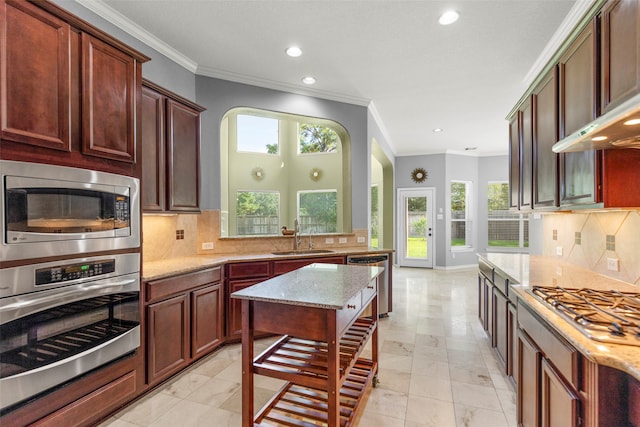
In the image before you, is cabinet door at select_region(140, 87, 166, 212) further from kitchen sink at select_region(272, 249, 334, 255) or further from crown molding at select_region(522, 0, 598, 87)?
crown molding at select_region(522, 0, 598, 87)

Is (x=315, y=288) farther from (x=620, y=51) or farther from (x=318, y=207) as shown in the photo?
(x=318, y=207)

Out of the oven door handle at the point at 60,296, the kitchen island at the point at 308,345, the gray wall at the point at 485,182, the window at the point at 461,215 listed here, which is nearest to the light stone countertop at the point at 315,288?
the kitchen island at the point at 308,345

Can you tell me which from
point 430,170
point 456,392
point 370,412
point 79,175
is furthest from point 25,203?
point 430,170

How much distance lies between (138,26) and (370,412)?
3.56m

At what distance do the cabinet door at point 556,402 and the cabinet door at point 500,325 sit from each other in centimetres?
111

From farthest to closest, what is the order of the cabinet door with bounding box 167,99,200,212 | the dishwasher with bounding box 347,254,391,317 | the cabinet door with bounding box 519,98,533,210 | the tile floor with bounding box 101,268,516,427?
1. the dishwasher with bounding box 347,254,391,317
2. the cabinet door with bounding box 167,99,200,212
3. the cabinet door with bounding box 519,98,533,210
4. the tile floor with bounding box 101,268,516,427

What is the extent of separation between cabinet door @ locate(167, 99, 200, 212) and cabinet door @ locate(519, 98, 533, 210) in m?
3.08

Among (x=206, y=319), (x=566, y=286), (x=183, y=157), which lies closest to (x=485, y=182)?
(x=566, y=286)

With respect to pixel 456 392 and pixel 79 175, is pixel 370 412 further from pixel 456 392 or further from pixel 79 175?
pixel 79 175

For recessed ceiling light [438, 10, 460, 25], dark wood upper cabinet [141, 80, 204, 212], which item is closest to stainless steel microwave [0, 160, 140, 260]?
dark wood upper cabinet [141, 80, 204, 212]

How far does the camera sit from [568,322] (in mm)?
1295

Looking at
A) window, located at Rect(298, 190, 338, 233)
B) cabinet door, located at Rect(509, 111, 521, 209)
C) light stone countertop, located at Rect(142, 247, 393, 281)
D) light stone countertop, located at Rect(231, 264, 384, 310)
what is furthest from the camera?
window, located at Rect(298, 190, 338, 233)

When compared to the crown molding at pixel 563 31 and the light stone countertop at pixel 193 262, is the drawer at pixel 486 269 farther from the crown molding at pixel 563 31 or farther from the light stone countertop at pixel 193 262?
the crown molding at pixel 563 31

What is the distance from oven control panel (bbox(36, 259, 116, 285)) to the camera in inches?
65.3
